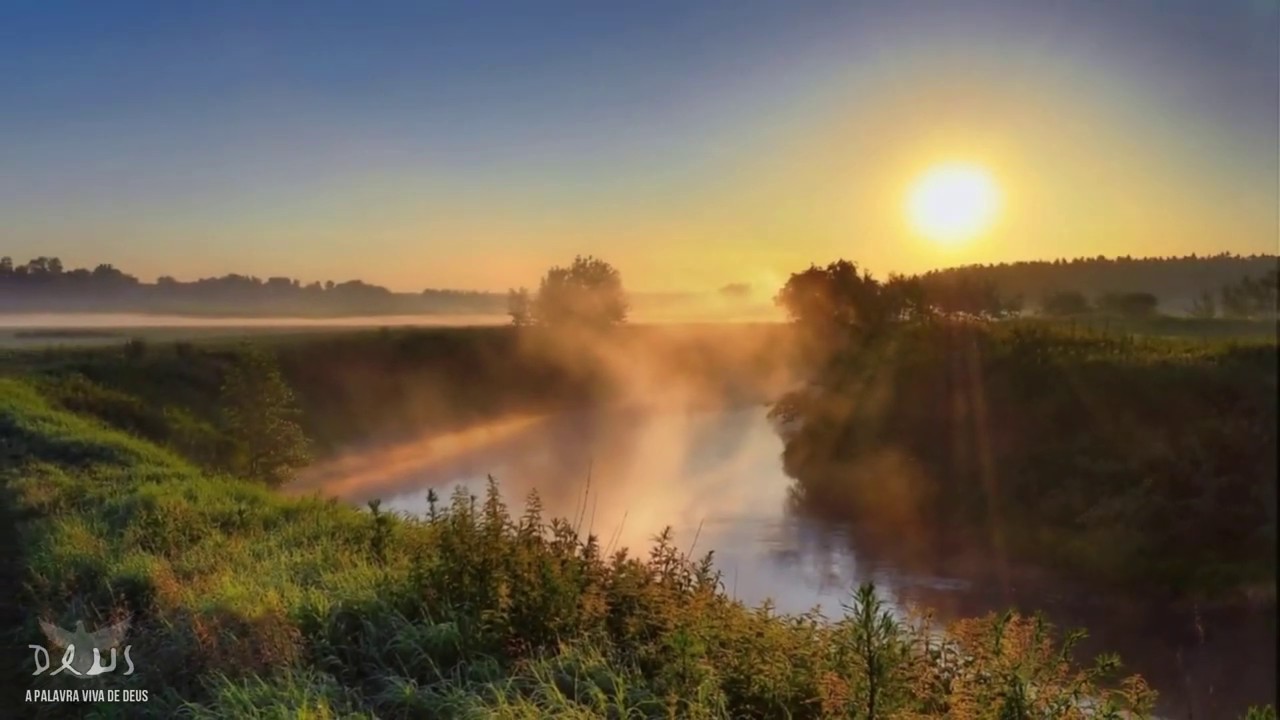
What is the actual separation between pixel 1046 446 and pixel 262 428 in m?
15.2

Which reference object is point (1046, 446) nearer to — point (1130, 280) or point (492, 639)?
point (1130, 280)

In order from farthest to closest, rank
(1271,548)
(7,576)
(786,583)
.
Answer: (786,583) → (7,576) → (1271,548)

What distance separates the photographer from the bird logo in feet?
17.5

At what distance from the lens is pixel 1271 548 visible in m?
1.65

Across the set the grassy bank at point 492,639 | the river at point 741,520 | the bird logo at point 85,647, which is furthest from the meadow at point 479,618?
the river at point 741,520

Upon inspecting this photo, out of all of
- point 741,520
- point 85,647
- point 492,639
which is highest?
point 492,639

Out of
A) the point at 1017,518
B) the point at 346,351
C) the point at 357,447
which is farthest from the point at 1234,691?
the point at 346,351

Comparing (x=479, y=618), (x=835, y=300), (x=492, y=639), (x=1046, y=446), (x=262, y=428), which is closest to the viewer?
(x=492, y=639)

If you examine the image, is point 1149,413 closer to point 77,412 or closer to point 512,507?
point 512,507

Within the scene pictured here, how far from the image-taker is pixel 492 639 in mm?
5332

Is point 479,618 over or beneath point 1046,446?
over

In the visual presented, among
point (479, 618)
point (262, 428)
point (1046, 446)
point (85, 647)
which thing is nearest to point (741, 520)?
point (1046, 446)

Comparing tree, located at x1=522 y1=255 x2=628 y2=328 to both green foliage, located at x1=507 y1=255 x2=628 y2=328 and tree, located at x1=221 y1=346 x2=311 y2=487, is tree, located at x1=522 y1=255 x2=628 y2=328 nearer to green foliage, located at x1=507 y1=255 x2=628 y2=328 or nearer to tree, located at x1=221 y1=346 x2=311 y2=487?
green foliage, located at x1=507 y1=255 x2=628 y2=328

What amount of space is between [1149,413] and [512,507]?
37.4ft
